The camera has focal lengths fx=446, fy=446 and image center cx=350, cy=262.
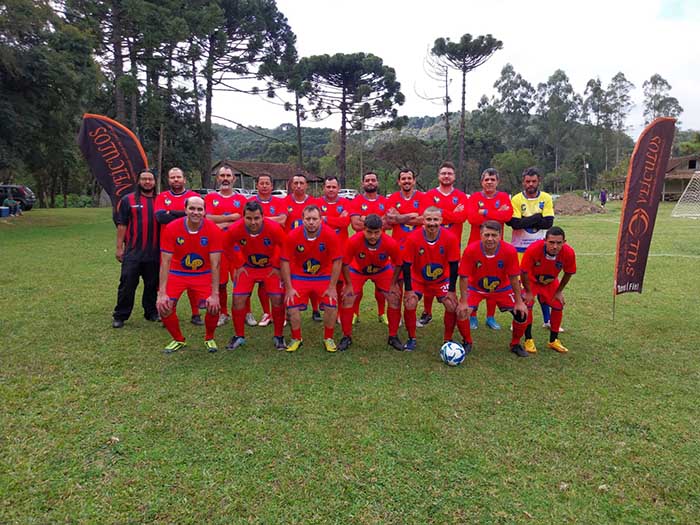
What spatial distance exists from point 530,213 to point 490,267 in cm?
129

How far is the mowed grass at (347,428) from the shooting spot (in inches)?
99.9

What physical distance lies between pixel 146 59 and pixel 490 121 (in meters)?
60.1

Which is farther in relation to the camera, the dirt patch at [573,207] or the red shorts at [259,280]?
the dirt patch at [573,207]

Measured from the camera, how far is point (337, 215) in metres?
6.06

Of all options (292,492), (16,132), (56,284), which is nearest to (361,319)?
(292,492)

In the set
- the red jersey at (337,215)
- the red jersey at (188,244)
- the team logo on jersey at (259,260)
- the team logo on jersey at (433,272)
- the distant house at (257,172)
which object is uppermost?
Result: the distant house at (257,172)

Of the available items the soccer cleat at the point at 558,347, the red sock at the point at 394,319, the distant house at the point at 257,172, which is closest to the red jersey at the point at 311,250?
the red sock at the point at 394,319

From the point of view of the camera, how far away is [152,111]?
2212 cm

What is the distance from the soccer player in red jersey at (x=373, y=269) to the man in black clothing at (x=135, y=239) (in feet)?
8.53

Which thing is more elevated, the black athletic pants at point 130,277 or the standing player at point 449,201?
the standing player at point 449,201

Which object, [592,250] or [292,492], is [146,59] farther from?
[292,492]

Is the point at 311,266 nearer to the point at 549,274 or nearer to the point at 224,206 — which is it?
the point at 224,206

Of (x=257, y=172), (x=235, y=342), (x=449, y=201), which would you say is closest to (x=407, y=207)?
(x=449, y=201)

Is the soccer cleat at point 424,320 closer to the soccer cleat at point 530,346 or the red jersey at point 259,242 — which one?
the soccer cleat at point 530,346
